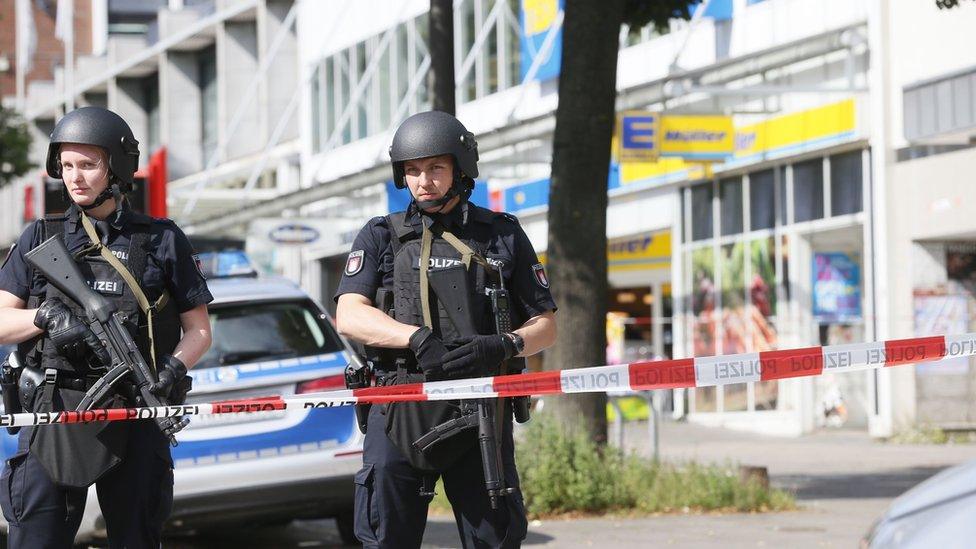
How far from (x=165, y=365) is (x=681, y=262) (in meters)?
19.9

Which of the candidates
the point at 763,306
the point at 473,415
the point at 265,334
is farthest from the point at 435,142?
the point at 763,306

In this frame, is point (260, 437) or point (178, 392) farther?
point (260, 437)

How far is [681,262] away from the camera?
80.0ft

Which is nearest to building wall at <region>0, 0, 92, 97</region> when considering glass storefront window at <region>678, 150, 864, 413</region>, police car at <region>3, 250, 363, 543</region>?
glass storefront window at <region>678, 150, 864, 413</region>

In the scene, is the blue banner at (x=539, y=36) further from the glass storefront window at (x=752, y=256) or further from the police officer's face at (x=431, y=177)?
the police officer's face at (x=431, y=177)

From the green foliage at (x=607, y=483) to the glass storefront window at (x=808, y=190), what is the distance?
429 inches

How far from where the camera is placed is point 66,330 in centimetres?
479

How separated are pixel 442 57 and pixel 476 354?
23.2 ft

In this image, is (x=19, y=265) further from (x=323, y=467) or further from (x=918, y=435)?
(x=918, y=435)

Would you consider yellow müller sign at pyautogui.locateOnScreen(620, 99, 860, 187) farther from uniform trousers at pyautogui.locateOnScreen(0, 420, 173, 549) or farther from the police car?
uniform trousers at pyautogui.locateOnScreen(0, 420, 173, 549)

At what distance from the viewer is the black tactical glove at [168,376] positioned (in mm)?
4801

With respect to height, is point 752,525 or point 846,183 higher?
point 846,183

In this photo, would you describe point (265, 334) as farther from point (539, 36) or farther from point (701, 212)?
point (539, 36)

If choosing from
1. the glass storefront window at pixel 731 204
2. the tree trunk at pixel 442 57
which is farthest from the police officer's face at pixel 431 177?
the glass storefront window at pixel 731 204
